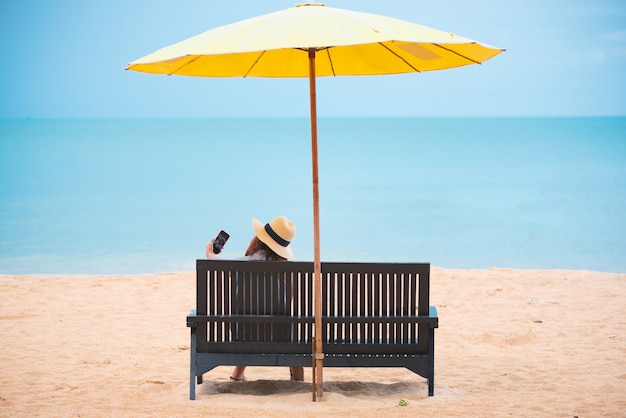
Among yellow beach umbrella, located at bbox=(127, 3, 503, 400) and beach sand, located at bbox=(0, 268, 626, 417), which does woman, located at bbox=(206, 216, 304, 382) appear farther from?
beach sand, located at bbox=(0, 268, 626, 417)

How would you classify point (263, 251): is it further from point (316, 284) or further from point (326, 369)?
point (326, 369)

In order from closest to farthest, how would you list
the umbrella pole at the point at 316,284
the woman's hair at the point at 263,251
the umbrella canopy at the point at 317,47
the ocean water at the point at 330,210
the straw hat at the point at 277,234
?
the umbrella canopy at the point at 317,47, the umbrella pole at the point at 316,284, the straw hat at the point at 277,234, the woman's hair at the point at 263,251, the ocean water at the point at 330,210

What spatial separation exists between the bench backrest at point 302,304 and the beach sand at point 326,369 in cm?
40

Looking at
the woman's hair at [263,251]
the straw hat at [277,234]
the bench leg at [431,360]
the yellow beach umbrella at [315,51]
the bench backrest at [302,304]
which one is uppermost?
the yellow beach umbrella at [315,51]

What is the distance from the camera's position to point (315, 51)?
19.3 ft

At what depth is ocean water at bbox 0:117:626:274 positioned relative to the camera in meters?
16.7

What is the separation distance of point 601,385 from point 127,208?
2035cm

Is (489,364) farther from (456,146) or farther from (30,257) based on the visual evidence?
(456,146)

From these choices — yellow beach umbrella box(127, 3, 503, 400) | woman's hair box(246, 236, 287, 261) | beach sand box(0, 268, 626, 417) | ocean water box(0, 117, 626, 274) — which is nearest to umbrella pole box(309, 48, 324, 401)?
yellow beach umbrella box(127, 3, 503, 400)

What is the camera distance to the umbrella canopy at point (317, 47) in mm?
4820

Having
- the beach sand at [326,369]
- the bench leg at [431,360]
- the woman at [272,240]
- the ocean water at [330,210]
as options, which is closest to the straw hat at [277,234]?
the woman at [272,240]

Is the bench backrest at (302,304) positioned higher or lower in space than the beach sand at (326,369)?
higher

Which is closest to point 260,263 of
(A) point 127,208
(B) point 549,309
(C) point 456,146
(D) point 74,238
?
(B) point 549,309

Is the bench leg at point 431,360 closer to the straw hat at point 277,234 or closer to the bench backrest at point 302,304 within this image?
the bench backrest at point 302,304
